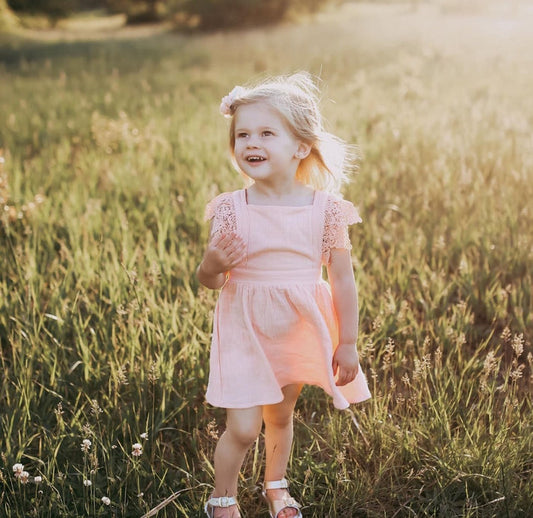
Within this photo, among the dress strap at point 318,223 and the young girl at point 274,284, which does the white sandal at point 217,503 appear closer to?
the young girl at point 274,284

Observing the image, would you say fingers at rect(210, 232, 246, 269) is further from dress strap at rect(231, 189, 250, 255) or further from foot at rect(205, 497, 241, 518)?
foot at rect(205, 497, 241, 518)

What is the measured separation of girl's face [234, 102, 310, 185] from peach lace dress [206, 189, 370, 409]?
0.12 m

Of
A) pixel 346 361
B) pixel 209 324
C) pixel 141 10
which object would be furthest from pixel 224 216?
pixel 141 10

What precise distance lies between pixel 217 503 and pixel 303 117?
4.15ft

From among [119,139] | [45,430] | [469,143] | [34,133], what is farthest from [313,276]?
[34,133]

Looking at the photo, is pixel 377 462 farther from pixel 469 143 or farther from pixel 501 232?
pixel 469 143

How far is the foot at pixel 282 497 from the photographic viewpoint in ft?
8.32

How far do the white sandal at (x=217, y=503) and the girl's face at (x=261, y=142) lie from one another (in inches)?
40.5

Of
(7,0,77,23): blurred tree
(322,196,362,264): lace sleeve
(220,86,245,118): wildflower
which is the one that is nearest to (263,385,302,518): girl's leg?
(322,196,362,264): lace sleeve

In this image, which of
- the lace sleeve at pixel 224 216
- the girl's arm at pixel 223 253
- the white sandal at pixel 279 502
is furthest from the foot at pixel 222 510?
the lace sleeve at pixel 224 216

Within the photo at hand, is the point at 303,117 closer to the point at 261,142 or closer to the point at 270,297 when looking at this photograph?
the point at 261,142

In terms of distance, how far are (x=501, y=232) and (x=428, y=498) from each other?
2.03 meters

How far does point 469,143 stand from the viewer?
5887 millimetres

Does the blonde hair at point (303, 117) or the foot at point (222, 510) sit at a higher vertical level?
the blonde hair at point (303, 117)
